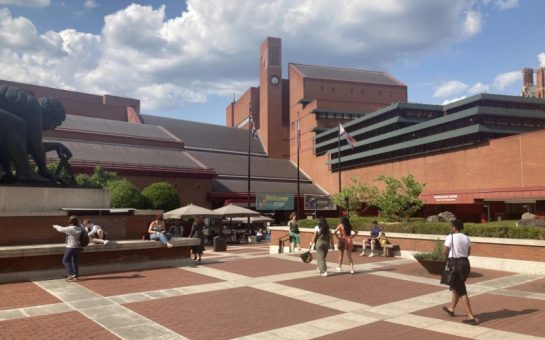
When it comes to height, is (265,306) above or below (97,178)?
below

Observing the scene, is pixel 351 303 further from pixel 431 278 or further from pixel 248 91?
pixel 248 91

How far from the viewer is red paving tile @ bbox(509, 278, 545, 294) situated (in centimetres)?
1008

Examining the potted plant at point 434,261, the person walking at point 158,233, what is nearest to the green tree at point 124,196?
the person walking at point 158,233

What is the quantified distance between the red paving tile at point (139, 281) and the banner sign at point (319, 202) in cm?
3963

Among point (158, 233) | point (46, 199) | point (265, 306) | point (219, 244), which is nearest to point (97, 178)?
point (219, 244)

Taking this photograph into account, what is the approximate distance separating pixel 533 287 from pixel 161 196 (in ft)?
105

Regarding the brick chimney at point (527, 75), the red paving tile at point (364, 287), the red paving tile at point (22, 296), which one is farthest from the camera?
the brick chimney at point (527, 75)

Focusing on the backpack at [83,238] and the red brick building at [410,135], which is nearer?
the backpack at [83,238]

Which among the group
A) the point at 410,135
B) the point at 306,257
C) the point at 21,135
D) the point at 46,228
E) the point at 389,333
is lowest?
the point at 389,333

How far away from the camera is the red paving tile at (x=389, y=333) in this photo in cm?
655

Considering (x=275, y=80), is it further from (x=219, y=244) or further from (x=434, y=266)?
(x=434, y=266)

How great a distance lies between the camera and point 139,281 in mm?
11164

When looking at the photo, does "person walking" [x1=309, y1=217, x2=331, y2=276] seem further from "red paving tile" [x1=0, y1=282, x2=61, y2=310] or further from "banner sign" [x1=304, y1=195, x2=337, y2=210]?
"banner sign" [x1=304, y1=195, x2=337, y2=210]

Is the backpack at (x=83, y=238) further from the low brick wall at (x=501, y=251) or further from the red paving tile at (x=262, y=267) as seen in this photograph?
the low brick wall at (x=501, y=251)
